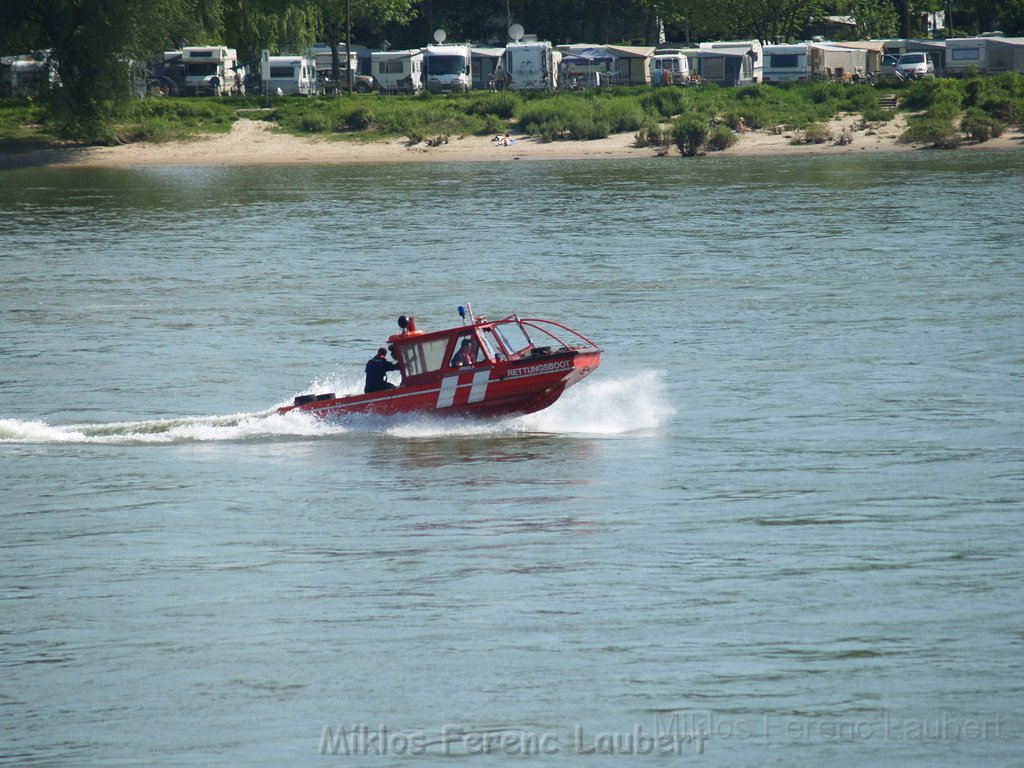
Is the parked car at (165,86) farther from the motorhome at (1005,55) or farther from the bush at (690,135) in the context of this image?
the motorhome at (1005,55)

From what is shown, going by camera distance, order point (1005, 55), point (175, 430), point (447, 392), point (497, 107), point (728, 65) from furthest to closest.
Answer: point (728, 65), point (1005, 55), point (497, 107), point (175, 430), point (447, 392)

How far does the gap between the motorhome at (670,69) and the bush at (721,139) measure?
11939 mm

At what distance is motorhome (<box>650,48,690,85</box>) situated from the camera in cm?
8531

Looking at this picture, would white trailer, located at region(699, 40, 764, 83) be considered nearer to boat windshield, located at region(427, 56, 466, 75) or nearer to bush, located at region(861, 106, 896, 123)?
bush, located at region(861, 106, 896, 123)

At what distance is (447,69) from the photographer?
8838cm

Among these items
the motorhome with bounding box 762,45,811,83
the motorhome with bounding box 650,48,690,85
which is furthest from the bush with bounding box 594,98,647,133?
the motorhome with bounding box 762,45,811,83

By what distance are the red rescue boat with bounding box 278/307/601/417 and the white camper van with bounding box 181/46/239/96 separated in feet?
224

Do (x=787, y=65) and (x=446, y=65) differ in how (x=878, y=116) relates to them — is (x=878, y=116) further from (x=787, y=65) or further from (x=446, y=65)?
(x=446, y=65)

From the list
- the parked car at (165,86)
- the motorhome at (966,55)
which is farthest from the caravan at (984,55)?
the parked car at (165,86)

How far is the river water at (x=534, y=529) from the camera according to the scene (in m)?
12.3

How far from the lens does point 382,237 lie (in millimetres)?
47750

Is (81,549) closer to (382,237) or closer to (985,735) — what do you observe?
(985,735)

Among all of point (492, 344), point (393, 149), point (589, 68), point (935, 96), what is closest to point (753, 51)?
point (589, 68)

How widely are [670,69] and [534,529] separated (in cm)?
7291
